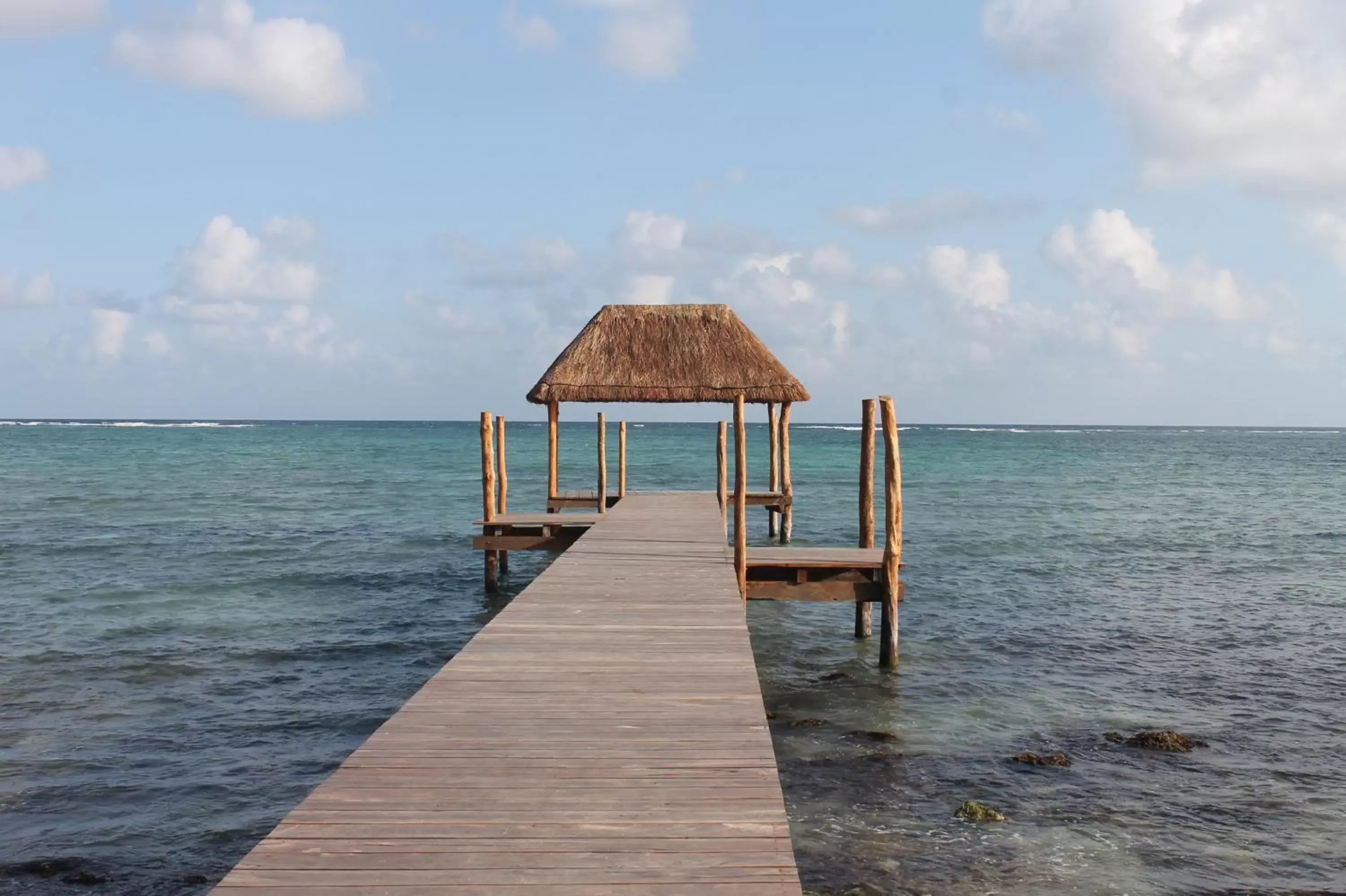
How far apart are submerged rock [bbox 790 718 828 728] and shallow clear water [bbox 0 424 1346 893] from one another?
14 centimetres

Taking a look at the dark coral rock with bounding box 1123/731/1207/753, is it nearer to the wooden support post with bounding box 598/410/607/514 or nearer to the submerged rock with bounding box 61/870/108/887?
the submerged rock with bounding box 61/870/108/887

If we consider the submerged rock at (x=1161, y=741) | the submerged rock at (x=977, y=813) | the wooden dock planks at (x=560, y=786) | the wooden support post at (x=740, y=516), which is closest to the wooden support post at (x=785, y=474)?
the wooden support post at (x=740, y=516)

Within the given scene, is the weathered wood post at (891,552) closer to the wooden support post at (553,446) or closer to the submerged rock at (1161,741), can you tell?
the submerged rock at (1161,741)

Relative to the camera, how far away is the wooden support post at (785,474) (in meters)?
21.4

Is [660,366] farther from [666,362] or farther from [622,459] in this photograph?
[622,459]

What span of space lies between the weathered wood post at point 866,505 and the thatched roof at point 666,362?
5184 millimetres

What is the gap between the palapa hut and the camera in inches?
749

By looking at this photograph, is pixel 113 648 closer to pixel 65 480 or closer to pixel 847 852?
pixel 847 852

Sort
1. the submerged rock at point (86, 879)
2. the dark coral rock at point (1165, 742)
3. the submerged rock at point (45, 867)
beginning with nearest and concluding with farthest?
the submerged rock at point (86, 879), the submerged rock at point (45, 867), the dark coral rock at point (1165, 742)

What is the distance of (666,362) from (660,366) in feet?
0.51

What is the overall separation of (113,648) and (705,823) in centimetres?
1121

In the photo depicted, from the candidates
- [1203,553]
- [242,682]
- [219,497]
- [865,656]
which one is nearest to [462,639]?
[242,682]

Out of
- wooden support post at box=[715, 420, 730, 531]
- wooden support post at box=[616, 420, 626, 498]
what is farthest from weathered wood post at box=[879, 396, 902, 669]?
wooden support post at box=[616, 420, 626, 498]

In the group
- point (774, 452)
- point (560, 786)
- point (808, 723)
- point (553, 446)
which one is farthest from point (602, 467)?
point (560, 786)
